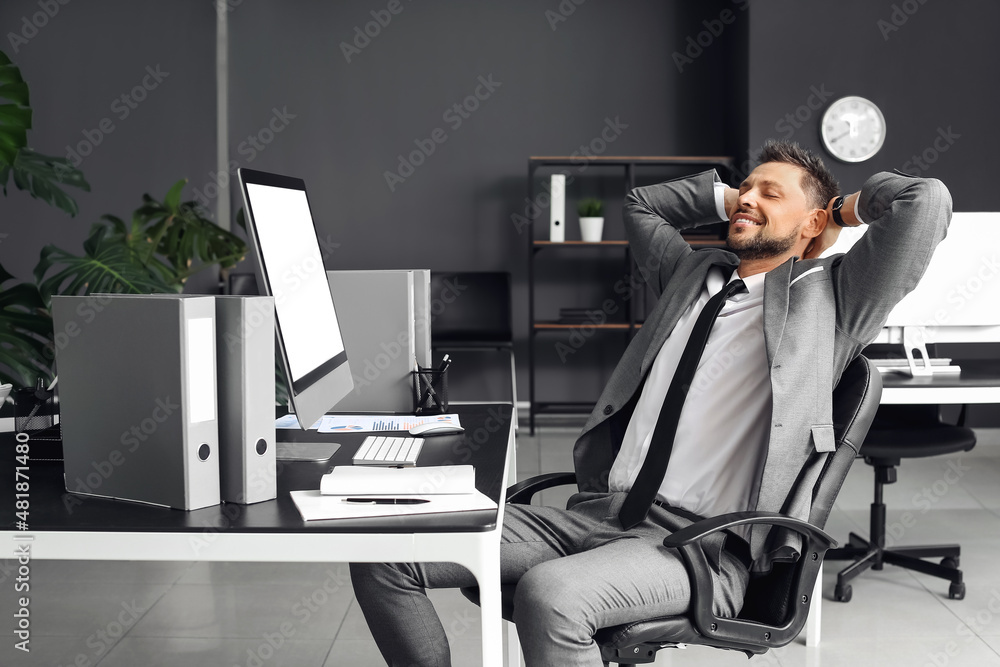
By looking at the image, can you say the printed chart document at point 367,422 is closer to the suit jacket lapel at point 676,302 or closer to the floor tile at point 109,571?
the suit jacket lapel at point 676,302

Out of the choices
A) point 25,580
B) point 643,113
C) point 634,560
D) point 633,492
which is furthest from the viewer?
point 643,113

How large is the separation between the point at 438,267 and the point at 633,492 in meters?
4.55

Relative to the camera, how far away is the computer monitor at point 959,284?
2.83 m

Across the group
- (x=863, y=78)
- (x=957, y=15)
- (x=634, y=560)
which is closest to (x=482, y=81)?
(x=863, y=78)

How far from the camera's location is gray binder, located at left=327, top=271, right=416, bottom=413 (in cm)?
226

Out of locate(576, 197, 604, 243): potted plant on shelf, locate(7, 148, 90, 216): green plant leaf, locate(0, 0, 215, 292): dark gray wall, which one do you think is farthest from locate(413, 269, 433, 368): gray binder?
locate(0, 0, 215, 292): dark gray wall

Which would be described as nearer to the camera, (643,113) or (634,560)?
(634,560)

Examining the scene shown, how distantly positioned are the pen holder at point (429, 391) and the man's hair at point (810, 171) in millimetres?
952

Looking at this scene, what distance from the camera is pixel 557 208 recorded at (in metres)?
5.56

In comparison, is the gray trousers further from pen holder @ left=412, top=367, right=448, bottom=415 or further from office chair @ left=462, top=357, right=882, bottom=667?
pen holder @ left=412, top=367, right=448, bottom=415

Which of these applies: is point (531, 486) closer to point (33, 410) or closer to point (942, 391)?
point (33, 410)

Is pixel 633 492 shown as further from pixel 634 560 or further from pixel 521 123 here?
pixel 521 123

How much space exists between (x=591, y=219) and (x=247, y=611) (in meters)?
3.56

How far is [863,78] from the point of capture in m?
5.33
